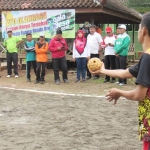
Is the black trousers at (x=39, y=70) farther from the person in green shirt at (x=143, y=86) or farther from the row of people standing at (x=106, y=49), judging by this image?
the person in green shirt at (x=143, y=86)

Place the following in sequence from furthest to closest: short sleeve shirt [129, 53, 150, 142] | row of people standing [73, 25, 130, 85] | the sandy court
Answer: row of people standing [73, 25, 130, 85], the sandy court, short sleeve shirt [129, 53, 150, 142]

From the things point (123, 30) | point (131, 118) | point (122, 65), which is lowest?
point (131, 118)

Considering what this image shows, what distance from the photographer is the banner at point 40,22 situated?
1526cm

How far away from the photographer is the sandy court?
543 centimetres

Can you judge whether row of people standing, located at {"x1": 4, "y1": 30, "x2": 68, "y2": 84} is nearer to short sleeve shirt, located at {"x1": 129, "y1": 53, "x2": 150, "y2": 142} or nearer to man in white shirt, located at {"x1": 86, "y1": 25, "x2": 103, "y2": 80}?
man in white shirt, located at {"x1": 86, "y1": 25, "x2": 103, "y2": 80}

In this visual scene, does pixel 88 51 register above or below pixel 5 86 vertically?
above

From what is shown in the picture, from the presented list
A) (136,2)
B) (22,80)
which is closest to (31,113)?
(22,80)

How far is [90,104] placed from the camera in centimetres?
862

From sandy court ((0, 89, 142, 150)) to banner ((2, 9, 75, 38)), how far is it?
20.4ft

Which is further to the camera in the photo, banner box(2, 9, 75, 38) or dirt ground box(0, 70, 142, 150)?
banner box(2, 9, 75, 38)

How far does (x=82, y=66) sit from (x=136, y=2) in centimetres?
1199

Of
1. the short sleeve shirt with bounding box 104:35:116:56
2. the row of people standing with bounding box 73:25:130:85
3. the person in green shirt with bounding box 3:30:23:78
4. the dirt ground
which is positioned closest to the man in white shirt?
the row of people standing with bounding box 73:25:130:85

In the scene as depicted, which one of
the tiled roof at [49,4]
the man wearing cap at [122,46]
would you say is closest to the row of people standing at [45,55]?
the man wearing cap at [122,46]

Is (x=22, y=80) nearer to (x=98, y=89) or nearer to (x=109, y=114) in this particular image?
(x=98, y=89)
